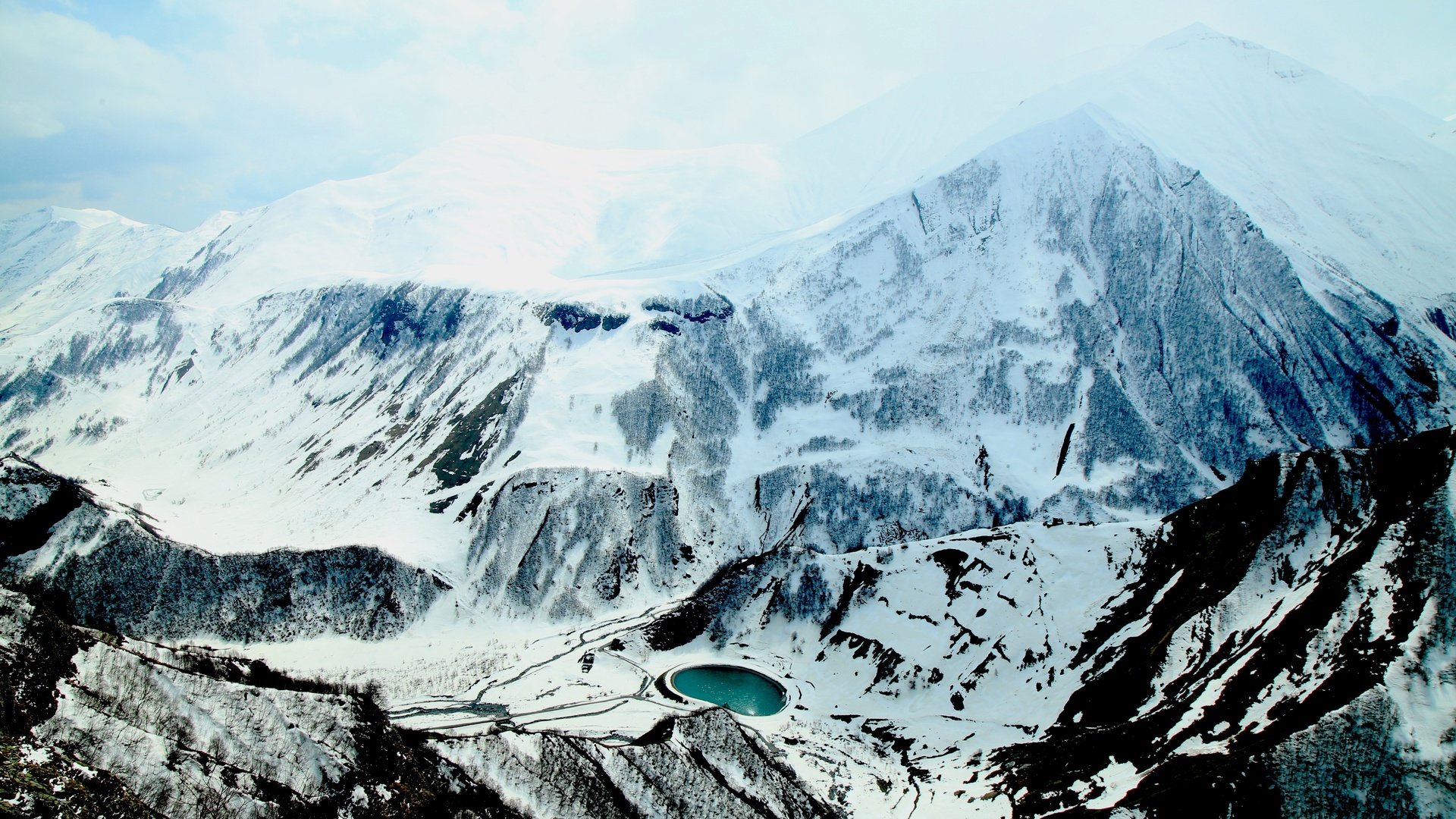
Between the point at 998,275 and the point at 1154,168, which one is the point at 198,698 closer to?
the point at 998,275

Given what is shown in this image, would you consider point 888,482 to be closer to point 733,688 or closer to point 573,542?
point 573,542

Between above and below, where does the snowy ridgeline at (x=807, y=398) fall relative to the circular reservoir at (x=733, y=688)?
above

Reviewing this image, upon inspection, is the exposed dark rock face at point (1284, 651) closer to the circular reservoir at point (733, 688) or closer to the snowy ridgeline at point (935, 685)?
the snowy ridgeline at point (935, 685)

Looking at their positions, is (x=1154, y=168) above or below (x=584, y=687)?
above

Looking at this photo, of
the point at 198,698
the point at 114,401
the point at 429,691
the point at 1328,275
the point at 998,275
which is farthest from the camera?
the point at 114,401

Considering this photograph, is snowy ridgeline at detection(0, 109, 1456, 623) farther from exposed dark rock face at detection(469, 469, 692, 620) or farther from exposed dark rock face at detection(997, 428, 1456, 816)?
exposed dark rock face at detection(997, 428, 1456, 816)

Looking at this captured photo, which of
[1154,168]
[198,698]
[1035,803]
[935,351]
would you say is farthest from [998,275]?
→ [198,698]

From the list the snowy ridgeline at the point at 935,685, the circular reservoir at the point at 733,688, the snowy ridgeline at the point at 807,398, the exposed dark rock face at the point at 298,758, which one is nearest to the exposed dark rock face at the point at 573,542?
the snowy ridgeline at the point at 807,398

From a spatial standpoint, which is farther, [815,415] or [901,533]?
[815,415]
